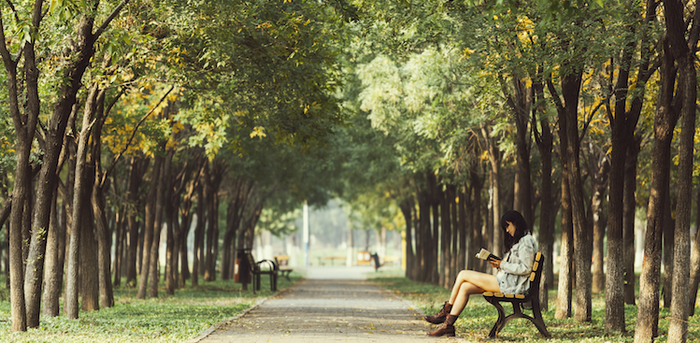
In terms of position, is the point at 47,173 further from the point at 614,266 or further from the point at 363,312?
the point at 614,266

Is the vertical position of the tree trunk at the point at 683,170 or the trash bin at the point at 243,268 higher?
the tree trunk at the point at 683,170

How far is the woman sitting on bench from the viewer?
9695mm

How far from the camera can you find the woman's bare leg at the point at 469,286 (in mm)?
9906

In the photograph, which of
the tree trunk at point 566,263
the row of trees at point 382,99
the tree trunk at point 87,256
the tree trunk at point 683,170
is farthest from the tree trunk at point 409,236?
the tree trunk at point 683,170

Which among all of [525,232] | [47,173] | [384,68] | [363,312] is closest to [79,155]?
[47,173]

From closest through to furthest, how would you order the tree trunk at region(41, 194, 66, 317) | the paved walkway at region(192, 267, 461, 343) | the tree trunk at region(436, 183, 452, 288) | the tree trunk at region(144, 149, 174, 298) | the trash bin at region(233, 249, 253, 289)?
the paved walkway at region(192, 267, 461, 343) → the tree trunk at region(41, 194, 66, 317) → the tree trunk at region(144, 149, 174, 298) → the trash bin at region(233, 249, 253, 289) → the tree trunk at region(436, 183, 452, 288)

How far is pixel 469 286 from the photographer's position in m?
10.0

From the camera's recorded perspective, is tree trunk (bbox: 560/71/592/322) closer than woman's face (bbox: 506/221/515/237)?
No

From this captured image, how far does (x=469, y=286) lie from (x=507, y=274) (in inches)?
20.8

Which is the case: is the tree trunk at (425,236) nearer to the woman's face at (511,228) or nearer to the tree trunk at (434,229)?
the tree trunk at (434,229)

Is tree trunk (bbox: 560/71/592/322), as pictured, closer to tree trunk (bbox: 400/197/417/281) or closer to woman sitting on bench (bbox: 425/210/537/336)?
woman sitting on bench (bbox: 425/210/537/336)

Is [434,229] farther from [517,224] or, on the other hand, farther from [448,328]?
[517,224]

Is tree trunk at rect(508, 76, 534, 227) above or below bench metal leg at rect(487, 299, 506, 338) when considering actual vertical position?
above

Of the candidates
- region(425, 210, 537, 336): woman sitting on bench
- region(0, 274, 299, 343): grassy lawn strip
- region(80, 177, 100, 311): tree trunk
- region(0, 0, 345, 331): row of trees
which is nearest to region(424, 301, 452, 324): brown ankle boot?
region(425, 210, 537, 336): woman sitting on bench
